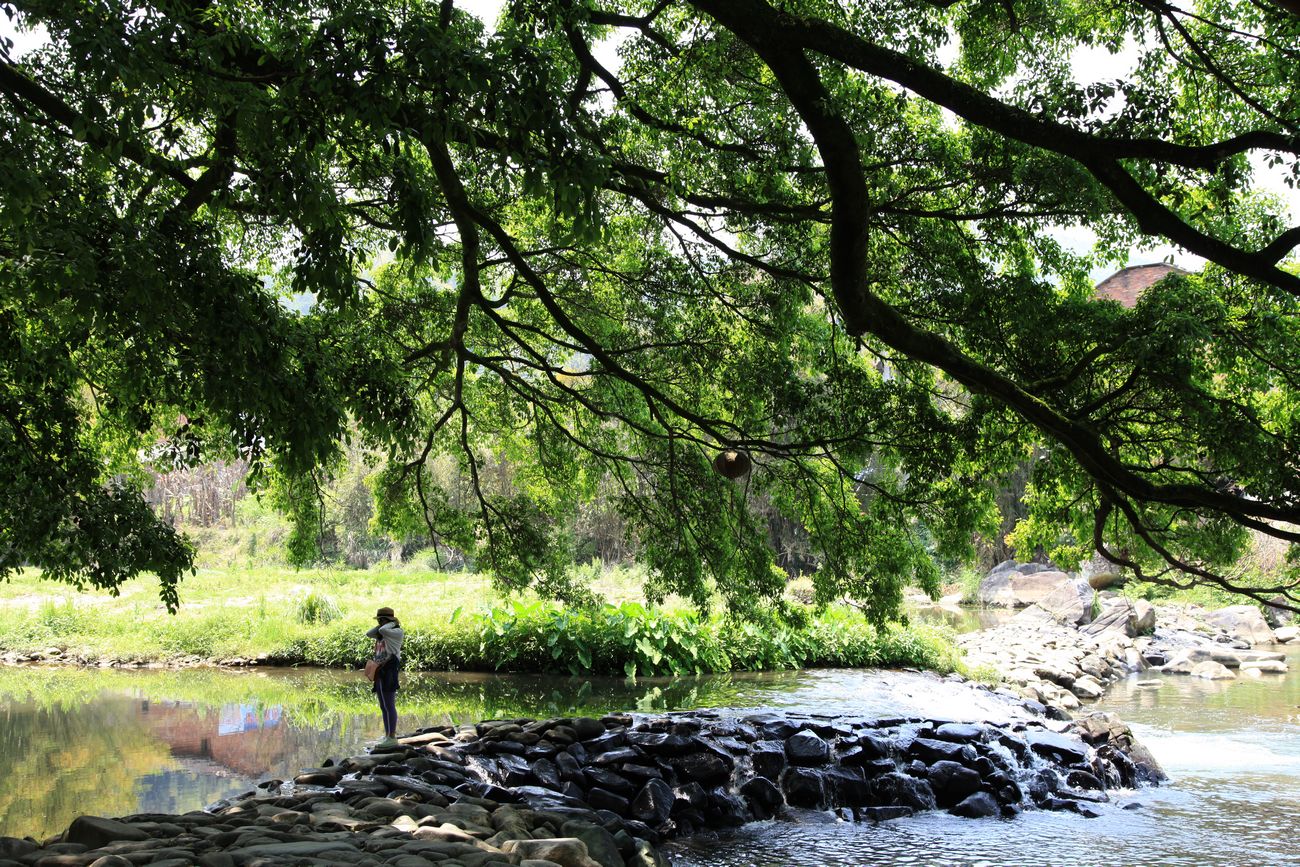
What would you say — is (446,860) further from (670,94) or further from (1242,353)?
(1242,353)

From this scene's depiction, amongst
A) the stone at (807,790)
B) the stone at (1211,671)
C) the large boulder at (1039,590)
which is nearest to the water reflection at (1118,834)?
the stone at (807,790)

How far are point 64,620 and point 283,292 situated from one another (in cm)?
1013

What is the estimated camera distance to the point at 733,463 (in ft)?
30.5

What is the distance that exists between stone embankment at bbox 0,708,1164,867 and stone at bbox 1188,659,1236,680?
7931 mm

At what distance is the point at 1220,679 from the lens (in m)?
17.8

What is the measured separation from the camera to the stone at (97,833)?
4887mm

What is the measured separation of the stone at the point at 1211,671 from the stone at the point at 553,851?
16.6 meters

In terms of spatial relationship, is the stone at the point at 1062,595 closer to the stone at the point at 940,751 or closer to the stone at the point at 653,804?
the stone at the point at 940,751

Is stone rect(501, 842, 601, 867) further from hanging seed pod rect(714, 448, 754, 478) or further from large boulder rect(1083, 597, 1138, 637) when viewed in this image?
large boulder rect(1083, 597, 1138, 637)

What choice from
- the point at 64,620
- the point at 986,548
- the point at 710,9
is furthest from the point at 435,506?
the point at 986,548

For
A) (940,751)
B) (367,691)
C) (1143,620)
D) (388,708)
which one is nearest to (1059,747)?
(940,751)

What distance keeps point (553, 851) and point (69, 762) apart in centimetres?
745

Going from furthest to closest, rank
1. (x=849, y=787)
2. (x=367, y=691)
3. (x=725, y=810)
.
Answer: (x=367, y=691), (x=849, y=787), (x=725, y=810)

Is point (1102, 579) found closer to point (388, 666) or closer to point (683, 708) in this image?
point (683, 708)
